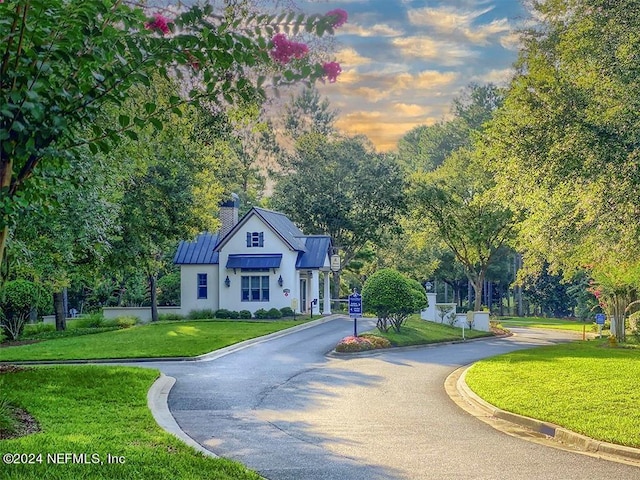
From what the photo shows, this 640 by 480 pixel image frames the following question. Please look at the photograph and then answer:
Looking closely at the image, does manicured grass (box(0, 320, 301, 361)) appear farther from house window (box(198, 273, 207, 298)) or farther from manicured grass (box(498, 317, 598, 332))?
manicured grass (box(498, 317, 598, 332))

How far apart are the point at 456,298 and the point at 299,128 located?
82.8 feet

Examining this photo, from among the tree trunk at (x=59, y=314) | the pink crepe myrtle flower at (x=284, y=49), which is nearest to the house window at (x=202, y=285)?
the tree trunk at (x=59, y=314)

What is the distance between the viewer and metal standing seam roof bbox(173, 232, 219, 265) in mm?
42219

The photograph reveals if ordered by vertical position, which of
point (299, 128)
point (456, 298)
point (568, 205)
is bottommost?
point (456, 298)

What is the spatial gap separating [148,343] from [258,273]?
53.5 ft

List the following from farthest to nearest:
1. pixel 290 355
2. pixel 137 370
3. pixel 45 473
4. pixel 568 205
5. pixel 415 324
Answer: pixel 415 324
pixel 290 355
pixel 568 205
pixel 137 370
pixel 45 473

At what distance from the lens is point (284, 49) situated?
6.59 metres

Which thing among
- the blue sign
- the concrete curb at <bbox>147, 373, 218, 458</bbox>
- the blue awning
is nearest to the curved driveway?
the concrete curb at <bbox>147, 373, 218, 458</bbox>

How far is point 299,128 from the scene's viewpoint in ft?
236

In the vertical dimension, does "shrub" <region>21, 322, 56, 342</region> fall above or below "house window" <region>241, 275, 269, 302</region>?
below

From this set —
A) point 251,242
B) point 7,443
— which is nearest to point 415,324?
point 251,242

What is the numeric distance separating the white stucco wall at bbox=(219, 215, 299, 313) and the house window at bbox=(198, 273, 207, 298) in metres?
1.46

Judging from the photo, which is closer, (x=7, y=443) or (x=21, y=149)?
(x=21, y=149)

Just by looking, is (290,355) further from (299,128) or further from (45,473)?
(299,128)
